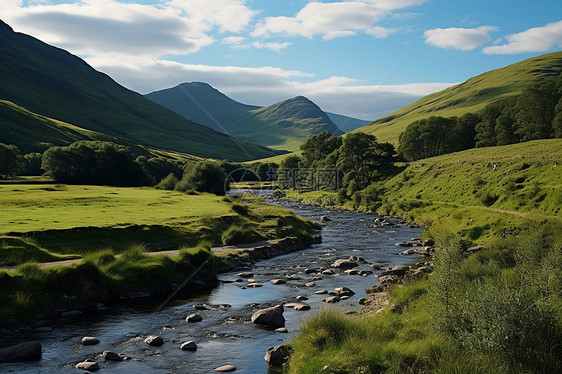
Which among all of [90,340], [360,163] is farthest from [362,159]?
[90,340]

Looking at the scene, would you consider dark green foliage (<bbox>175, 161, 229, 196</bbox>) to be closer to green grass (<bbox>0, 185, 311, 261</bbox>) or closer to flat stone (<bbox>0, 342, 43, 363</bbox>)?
green grass (<bbox>0, 185, 311, 261</bbox>)

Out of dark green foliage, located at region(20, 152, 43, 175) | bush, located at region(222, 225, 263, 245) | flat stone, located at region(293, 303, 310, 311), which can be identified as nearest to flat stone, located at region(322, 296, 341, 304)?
flat stone, located at region(293, 303, 310, 311)

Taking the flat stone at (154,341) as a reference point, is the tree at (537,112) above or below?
above

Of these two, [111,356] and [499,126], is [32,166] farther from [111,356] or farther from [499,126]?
[499,126]

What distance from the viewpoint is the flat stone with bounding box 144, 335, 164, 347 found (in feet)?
73.6

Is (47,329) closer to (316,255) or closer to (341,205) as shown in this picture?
(316,255)

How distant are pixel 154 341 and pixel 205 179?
315 feet

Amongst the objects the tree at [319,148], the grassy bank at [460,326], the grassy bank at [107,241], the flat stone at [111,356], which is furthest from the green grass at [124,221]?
the tree at [319,148]

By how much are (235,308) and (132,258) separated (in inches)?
459

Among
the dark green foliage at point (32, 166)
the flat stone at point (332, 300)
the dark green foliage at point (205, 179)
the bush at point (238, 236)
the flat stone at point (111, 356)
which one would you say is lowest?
the flat stone at point (332, 300)

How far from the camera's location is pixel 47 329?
80.7ft

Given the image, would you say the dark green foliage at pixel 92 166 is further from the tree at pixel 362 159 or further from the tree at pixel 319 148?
the tree at pixel 319 148

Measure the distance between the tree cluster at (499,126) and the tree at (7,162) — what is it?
12086 cm

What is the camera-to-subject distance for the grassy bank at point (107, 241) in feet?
94.0
